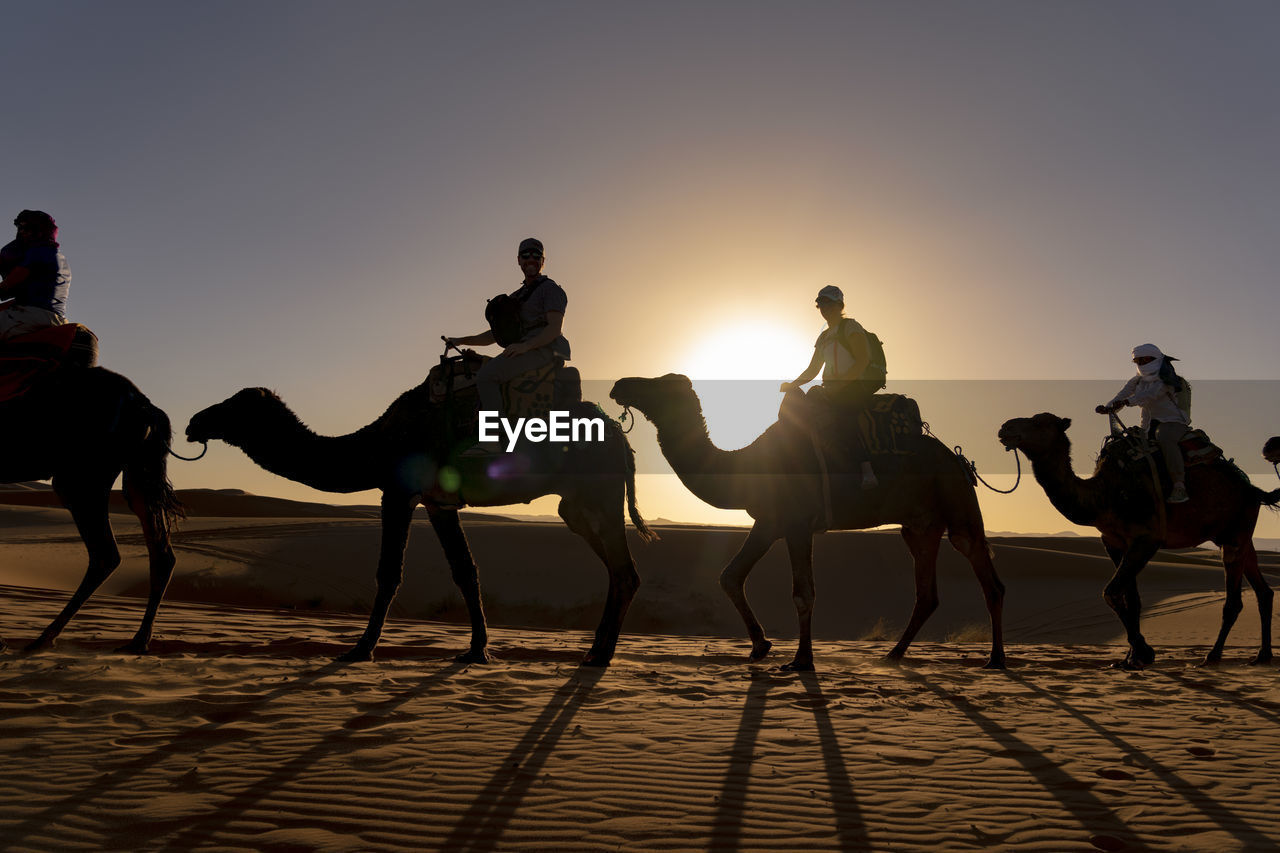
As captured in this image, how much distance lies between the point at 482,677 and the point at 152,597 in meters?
3.40

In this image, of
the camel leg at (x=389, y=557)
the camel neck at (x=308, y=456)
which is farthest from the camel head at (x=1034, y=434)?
the camel neck at (x=308, y=456)

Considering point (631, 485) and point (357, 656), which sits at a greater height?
point (631, 485)

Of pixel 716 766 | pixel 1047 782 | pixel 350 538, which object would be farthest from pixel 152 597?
pixel 350 538

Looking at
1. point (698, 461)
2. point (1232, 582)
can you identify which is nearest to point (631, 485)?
point (698, 461)

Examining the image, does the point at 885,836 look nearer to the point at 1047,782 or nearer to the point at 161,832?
the point at 1047,782

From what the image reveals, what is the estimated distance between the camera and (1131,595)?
10.1 meters

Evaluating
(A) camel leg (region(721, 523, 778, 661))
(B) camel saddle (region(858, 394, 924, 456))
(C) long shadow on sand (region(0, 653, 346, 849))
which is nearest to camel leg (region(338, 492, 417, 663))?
(C) long shadow on sand (region(0, 653, 346, 849))

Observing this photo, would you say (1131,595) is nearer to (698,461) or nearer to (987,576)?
(987,576)

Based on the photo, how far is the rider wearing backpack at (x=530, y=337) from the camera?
8055 millimetres

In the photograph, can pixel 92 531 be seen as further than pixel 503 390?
No

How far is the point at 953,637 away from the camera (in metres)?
16.5

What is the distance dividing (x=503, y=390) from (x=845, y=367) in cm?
375

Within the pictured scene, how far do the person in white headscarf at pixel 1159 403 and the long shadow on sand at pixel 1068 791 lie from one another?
18.2 ft

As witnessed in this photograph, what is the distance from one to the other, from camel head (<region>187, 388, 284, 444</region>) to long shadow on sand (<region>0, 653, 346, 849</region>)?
8.35ft
